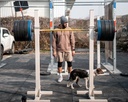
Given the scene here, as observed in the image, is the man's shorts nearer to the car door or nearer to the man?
the man

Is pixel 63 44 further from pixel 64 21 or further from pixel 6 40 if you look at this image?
pixel 6 40

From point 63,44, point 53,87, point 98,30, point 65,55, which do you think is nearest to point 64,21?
point 63,44

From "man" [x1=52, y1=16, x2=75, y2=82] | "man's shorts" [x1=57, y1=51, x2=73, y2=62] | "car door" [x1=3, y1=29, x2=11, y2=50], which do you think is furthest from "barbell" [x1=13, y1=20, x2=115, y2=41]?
"car door" [x1=3, y1=29, x2=11, y2=50]

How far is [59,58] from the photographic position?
25.0 feet

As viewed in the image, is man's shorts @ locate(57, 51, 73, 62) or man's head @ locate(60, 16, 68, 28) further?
man's shorts @ locate(57, 51, 73, 62)

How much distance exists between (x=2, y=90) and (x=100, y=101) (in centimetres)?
249

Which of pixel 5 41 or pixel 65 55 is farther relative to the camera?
pixel 5 41

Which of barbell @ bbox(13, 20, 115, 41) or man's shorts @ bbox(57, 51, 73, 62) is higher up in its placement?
barbell @ bbox(13, 20, 115, 41)

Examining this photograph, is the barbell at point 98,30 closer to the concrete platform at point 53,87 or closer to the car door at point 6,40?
the concrete platform at point 53,87

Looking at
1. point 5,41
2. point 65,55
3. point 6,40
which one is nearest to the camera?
point 65,55

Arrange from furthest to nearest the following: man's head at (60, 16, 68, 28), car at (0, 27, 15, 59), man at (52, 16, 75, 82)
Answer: car at (0, 27, 15, 59), man at (52, 16, 75, 82), man's head at (60, 16, 68, 28)

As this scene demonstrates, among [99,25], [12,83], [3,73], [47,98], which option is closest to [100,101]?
[47,98]

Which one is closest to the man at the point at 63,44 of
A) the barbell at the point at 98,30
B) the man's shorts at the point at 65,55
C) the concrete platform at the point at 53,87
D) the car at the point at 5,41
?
the man's shorts at the point at 65,55

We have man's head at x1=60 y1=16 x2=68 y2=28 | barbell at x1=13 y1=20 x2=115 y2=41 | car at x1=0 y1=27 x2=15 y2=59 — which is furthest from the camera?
car at x1=0 y1=27 x2=15 y2=59
